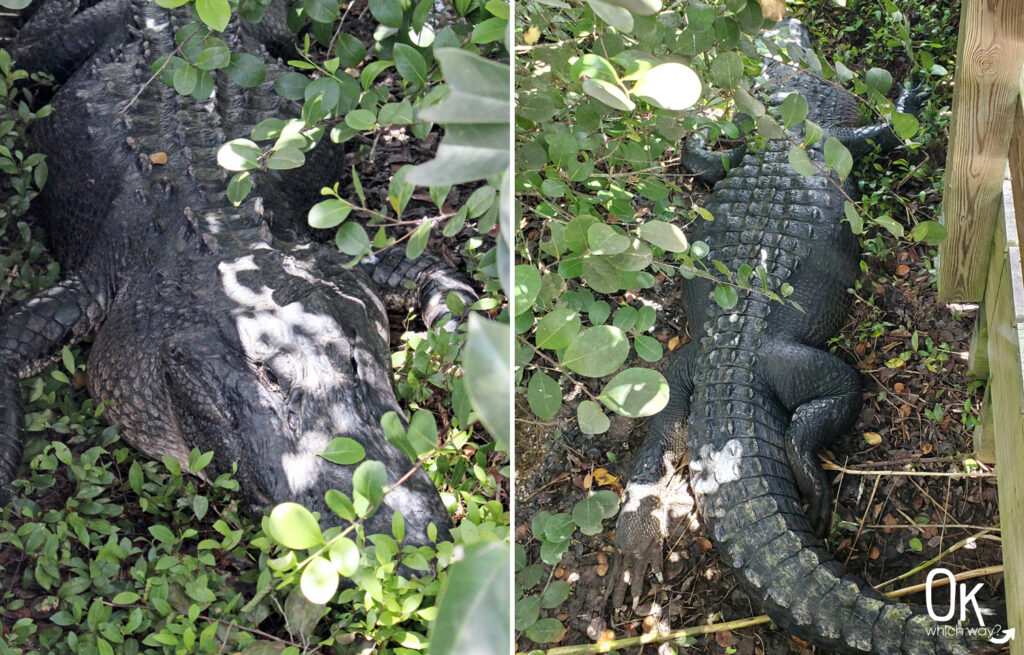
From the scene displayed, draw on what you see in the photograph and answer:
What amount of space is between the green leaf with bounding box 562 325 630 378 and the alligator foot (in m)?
1.31

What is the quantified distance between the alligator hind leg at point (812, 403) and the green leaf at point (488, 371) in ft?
6.54

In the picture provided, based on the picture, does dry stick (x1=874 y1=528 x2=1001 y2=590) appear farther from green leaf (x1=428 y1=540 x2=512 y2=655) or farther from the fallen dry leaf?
green leaf (x1=428 y1=540 x2=512 y2=655)

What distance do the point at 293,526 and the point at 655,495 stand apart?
1.66 m

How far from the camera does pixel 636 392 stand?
0.84m

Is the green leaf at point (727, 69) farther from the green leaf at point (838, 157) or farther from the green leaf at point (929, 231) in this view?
the green leaf at point (929, 231)

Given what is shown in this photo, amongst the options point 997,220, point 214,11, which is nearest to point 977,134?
point 997,220

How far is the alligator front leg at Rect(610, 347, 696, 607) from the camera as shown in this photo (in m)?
2.08

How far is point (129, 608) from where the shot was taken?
1629 millimetres

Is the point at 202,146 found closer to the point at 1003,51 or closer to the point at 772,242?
the point at 772,242

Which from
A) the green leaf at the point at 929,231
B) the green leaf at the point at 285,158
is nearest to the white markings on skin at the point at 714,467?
the green leaf at the point at 929,231

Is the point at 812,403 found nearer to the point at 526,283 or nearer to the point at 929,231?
the point at 929,231

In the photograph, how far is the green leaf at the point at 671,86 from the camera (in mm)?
750

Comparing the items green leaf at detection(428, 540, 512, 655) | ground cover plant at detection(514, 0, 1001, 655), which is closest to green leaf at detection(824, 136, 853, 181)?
ground cover plant at detection(514, 0, 1001, 655)

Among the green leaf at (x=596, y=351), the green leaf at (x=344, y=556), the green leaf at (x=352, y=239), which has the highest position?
the green leaf at (x=596, y=351)
